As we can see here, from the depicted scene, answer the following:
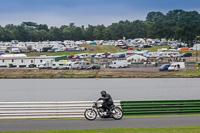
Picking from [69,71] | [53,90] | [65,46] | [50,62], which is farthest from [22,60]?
[65,46]

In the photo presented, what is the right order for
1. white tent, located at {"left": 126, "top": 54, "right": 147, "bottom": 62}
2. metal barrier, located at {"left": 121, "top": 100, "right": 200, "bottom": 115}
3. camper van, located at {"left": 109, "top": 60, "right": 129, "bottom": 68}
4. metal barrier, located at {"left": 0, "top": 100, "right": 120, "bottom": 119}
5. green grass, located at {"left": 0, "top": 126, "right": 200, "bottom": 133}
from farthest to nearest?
white tent, located at {"left": 126, "top": 54, "right": 147, "bottom": 62}, camper van, located at {"left": 109, "top": 60, "right": 129, "bottom": 68}, metal barrier, located at {"left": 121, "top": 100, "right": 200, "bottom": 115}, metal barrier, located at {"left": 0, "top": 100, "right": 120, "bottom": 119}, green grass, located at {"left": 0, "top": 126, "right": 200, "bottom": 133}

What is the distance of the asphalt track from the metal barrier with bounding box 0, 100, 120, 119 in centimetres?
74

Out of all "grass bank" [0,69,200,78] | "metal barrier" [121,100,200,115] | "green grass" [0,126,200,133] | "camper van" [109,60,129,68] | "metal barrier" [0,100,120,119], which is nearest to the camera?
"green grass" [0,126,200,133]

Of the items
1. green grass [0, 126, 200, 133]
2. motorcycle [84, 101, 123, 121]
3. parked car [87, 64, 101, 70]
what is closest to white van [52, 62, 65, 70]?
parked car [87, 64, 101, 70]

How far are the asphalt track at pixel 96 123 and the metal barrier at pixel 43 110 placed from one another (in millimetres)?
740

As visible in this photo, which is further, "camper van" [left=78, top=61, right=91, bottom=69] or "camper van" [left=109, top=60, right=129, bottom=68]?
"camper van" [left=109, top=60, right=129, bottom=68]

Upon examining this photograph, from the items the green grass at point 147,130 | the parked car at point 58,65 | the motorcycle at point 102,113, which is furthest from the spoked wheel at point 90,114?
the parked car at point 58,65

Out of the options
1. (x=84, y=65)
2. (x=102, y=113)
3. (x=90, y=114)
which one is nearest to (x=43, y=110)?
(x=90, y=114)

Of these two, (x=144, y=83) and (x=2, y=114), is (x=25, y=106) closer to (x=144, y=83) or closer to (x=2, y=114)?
(x=2, y=114)

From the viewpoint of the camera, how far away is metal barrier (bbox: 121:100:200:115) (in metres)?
22.6

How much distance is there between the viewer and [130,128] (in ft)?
60.1

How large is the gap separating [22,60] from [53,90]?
28057mm

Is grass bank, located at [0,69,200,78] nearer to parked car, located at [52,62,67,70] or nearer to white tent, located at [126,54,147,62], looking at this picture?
parked car, located at [52,62,67,70]

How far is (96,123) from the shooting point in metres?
20.0
